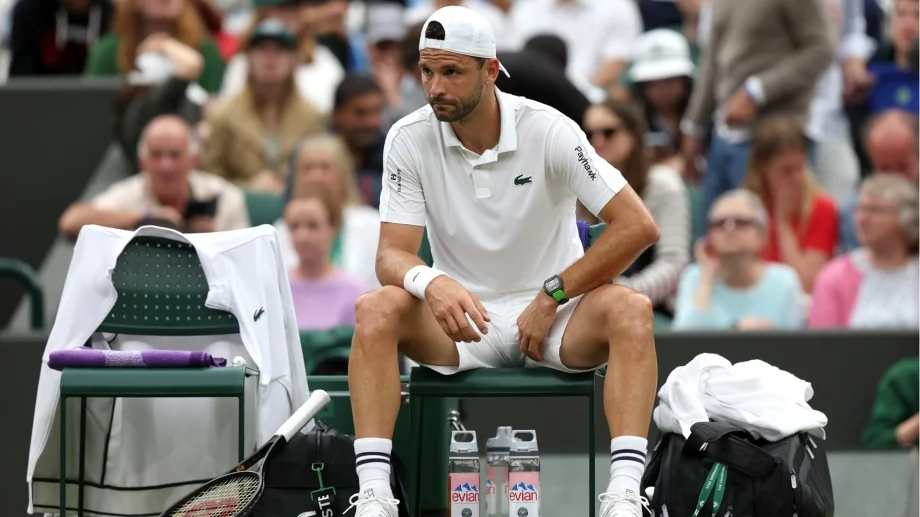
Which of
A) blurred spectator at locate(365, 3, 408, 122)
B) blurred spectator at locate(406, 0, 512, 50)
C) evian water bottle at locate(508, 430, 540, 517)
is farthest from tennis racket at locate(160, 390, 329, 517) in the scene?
blurred spectator at locate(406, 0, 512, 50)

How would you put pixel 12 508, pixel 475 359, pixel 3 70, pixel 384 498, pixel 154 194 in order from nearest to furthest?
1. pixel 384 498
2. pixel 475 359
3. pixel 12 508
4. pixel 154 194
5. pixel 3 70

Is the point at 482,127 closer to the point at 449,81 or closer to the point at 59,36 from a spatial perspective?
the point at 449,81

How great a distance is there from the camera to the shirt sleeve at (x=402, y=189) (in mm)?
4785

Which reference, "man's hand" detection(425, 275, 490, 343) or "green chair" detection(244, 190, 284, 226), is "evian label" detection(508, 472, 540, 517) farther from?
"green chair" detection(244, 190, 284, 226)

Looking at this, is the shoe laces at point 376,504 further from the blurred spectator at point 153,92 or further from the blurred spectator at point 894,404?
the blurred spectator at point 153,92

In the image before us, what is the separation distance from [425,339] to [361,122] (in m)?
3.94

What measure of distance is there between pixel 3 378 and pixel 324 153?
6.37 ft

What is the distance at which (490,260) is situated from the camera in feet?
15.8

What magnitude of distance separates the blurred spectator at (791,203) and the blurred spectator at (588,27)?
1.89 meters

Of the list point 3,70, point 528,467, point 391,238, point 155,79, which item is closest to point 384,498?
point 528,467

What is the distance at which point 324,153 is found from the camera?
7.82 m

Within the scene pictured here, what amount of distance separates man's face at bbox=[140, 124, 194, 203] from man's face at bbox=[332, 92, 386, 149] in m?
1.00

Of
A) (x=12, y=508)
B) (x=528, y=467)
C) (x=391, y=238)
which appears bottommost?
(x=12, y=508)

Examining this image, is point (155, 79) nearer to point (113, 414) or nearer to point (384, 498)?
point (113, 414)
